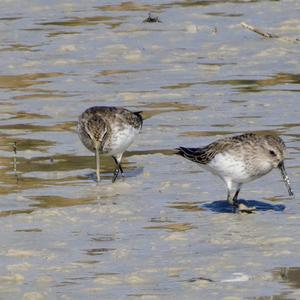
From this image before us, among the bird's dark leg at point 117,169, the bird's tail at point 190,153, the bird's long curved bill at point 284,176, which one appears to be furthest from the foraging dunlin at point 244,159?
the bird's dark leg at point 117,169

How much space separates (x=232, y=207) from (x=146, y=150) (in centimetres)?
332

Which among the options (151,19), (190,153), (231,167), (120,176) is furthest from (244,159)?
(151,19)

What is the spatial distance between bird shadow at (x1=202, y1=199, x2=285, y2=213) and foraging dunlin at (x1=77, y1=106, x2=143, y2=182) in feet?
5.79

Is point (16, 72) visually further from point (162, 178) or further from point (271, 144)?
point (271, 144)

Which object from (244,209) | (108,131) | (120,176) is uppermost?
(108,131)

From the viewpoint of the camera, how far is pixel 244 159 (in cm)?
1302

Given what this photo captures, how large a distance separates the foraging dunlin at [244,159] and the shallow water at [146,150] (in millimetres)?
330

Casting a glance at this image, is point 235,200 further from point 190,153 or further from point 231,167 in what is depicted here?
point 190,153

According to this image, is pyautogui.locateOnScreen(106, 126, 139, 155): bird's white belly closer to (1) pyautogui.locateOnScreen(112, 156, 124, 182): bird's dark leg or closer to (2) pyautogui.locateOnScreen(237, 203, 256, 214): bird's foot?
(1) pyautogui.locateOnScreen(112, 156, 124, 182): bird's dark leg

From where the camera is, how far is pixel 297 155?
15523mm

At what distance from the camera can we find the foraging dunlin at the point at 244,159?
1302cm

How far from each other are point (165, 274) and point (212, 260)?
0.57 metres

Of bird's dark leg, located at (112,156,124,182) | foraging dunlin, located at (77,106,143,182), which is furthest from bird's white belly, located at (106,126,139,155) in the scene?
bird's dark leg, located at (112,156,124,182)

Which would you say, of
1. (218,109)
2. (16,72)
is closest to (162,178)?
(218,109)
